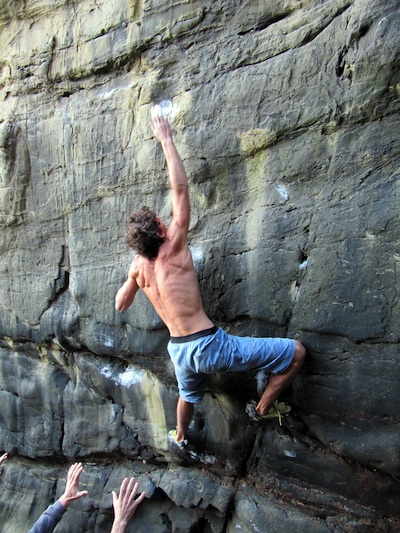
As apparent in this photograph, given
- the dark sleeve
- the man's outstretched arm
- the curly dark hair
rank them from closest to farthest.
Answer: the man's outstretched arm
the curly dark hair
the dark sleeve

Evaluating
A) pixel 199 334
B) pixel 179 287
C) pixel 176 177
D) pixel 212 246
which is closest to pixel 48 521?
pixel 199 334

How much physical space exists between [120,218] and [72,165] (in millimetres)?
754

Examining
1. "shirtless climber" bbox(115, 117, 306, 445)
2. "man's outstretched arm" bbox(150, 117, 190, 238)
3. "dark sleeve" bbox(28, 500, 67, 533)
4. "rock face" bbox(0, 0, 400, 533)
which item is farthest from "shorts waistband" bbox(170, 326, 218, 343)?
"dark sleeve" bbox(28, 500, 67, 533)

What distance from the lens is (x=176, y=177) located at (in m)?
3.16

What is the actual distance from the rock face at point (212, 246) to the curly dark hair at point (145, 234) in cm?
65

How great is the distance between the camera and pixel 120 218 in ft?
14.2

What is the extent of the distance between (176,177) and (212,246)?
848mm

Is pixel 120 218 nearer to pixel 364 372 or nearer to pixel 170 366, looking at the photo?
pixel 170 366

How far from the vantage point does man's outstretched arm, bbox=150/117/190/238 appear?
3.17 m

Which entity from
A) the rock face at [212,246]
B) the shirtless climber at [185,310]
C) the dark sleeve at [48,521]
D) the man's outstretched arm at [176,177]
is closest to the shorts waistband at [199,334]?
the shirtless climber at [185,310]

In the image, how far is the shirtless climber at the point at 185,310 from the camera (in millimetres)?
3287

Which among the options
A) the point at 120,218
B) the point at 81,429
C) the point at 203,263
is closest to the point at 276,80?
the point at 203,263

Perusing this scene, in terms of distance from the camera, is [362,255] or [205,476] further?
[205,476]

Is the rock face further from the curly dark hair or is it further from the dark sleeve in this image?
the dark sleeve
